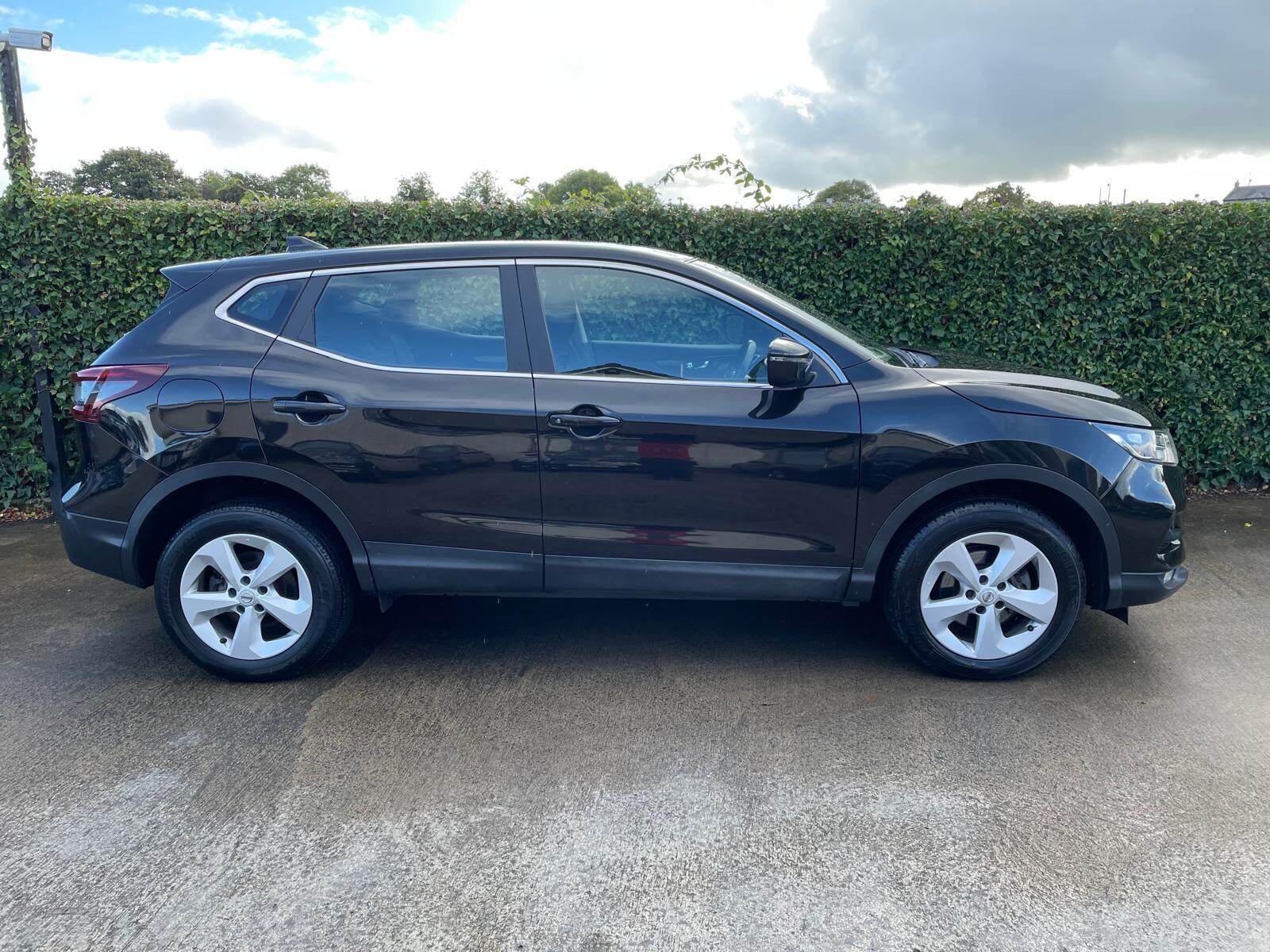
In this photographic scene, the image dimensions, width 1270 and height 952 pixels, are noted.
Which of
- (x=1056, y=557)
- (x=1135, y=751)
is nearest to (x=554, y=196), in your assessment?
(x=1056, y=557)

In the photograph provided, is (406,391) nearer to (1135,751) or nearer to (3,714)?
(3,714)

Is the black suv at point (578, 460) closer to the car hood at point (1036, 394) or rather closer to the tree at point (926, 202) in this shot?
the car hood at point (1036, 394)

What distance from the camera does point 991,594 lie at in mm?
3541

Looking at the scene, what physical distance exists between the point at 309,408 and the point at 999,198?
510 centimetres

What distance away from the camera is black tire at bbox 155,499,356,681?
3588 mm

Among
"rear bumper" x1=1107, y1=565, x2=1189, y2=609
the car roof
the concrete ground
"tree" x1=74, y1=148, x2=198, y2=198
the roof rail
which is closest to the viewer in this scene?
the concrete ground

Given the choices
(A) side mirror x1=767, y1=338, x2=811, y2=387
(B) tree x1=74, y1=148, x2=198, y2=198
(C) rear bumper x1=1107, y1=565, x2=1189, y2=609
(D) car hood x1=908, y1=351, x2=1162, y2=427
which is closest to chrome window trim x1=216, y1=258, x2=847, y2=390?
(A) side mirror x1=767, y1=338, x2=811, y2=387

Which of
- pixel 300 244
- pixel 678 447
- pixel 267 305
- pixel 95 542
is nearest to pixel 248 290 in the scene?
pixel 267 305

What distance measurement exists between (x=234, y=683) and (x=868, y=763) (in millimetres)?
2606

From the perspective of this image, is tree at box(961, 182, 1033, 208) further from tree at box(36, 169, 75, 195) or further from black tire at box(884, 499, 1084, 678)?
tree at box(36, 169, 75, 195)

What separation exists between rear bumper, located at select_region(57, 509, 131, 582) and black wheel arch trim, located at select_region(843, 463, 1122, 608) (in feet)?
9.94

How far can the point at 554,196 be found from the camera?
6.56 meters

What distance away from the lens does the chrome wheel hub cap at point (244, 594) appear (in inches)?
142

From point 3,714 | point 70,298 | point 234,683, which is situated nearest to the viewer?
point 3,714
